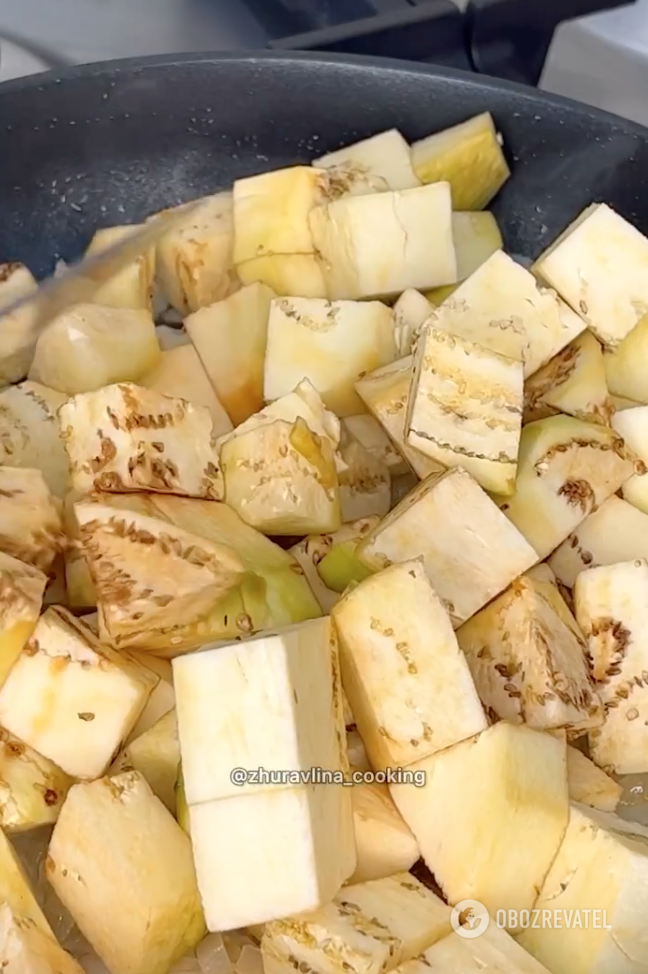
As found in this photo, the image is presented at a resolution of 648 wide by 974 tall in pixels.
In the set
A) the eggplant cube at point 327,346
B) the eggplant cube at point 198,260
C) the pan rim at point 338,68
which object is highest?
the pan rim at point 338,68

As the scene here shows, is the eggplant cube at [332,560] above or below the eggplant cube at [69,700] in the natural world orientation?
below

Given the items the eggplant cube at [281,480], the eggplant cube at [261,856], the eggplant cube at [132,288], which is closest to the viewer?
the eggplant cube at [261,856]

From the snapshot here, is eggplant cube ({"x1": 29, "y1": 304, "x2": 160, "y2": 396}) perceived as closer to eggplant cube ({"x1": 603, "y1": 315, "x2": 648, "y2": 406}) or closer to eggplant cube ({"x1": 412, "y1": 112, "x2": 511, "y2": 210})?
eggplant cube ({"x1": 412, "y1": 112, "x2": 511, "y2": 210})

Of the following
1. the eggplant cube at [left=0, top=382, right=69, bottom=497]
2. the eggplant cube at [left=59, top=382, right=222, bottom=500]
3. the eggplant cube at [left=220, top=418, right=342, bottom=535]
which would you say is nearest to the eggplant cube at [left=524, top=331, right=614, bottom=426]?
the eggplant cube at [left=220, top=418, right=342, bottom=535]

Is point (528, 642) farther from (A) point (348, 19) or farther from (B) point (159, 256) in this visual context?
(A) point (348, 19)

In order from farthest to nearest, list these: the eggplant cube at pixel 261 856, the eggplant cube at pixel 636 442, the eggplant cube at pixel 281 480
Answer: the eggplant cube at pixel 636 442 → the eggplant cube at pixel 281 480 → the eggplant cube at pixel 261 856

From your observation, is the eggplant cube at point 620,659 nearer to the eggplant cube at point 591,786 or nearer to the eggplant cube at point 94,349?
the eggplant cube at point 591,786

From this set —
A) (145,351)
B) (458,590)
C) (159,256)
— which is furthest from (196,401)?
(458,590)

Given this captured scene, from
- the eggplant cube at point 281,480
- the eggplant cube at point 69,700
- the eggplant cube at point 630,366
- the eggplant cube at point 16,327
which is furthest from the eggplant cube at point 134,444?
the eggplant cube at point 630,366
